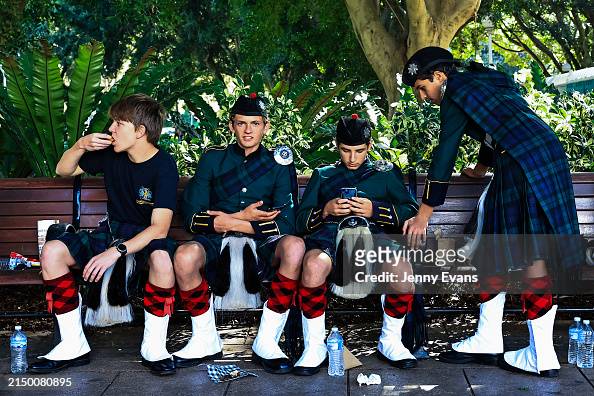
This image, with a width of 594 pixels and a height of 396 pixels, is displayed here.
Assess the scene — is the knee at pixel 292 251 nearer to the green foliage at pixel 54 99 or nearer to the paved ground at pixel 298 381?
the paved ground at pixel 298 381

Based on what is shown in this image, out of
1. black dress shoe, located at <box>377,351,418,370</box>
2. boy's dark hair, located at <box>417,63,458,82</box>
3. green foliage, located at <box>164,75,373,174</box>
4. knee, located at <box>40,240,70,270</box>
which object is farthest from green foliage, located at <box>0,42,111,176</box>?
black dress shoe, located at <box>377,351,418,370</box>

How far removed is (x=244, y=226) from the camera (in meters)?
5.12

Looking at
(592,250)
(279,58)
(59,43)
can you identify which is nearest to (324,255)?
(592,250)

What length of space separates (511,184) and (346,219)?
2.88 feet

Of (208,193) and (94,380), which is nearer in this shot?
(94,380)

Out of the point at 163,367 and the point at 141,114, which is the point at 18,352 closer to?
the point at 163,367

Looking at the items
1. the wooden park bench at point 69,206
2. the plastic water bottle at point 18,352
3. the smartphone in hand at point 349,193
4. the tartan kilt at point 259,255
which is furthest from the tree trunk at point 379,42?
the plastic water bottle at point 18,352

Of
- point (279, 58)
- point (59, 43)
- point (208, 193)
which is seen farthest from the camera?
point (59, 43)

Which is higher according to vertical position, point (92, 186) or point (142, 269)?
point (92, 186)

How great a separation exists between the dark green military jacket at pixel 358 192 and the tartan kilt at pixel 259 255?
238mm

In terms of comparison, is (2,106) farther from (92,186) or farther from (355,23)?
(355,23)

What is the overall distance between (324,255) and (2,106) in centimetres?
333

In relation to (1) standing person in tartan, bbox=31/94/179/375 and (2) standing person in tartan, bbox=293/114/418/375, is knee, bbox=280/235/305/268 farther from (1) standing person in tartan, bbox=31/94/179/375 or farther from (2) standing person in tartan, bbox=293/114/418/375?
(1) standing person in tartan, bbox=31/94/179/375

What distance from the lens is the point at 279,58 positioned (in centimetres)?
2119
